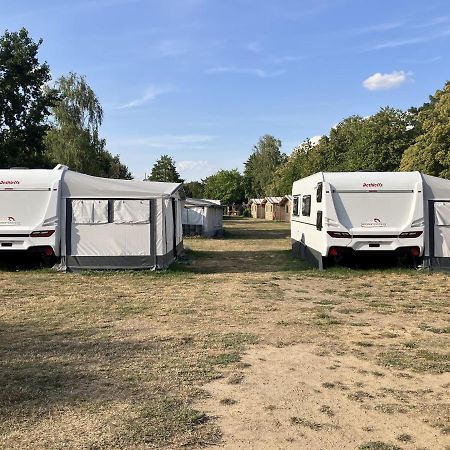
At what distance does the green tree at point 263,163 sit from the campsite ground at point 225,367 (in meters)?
66.7

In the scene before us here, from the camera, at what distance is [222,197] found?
78.6 m

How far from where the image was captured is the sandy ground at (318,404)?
12.6ft

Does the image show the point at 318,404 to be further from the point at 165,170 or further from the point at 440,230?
the point at 165,170

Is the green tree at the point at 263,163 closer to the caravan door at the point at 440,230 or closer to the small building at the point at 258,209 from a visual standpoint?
the small building at the point at 258,209

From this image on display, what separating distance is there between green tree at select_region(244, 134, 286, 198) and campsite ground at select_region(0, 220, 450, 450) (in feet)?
219

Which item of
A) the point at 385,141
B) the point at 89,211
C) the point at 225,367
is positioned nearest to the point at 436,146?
the point at 385,141

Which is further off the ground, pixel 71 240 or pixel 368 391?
pixel 71 240

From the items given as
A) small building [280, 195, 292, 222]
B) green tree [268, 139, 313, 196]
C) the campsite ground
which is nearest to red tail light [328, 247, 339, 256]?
the campsite ground

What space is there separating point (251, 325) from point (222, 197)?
235 ft

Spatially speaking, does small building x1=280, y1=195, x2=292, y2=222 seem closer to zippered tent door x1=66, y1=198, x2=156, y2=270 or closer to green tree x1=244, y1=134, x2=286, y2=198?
green tree x1=244, y1=134, x2=286, y2=198

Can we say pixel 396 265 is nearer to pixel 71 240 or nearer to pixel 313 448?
pixel 71 240

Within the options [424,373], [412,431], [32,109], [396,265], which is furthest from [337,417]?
[32,109]

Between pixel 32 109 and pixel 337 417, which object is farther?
pixel 32 109

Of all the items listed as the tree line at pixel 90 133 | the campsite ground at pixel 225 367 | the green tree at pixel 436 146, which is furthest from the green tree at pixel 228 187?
the campsite ground at pixel 225 367
